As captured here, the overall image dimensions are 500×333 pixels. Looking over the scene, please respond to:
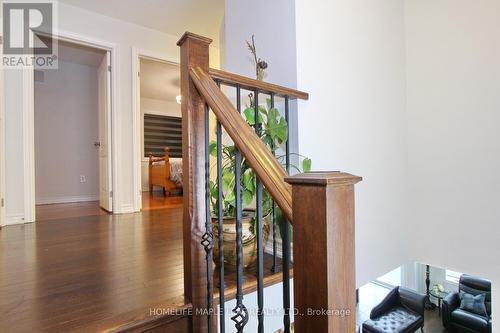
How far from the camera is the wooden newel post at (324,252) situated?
19.8 inches

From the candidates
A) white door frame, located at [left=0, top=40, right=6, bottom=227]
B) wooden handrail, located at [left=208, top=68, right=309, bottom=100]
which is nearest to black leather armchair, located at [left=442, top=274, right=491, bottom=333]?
wooden handrail, located at [left=208, top=68, right=309, bottom=100]

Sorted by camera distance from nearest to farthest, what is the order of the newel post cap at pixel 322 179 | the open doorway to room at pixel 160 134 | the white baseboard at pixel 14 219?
the newel post cap at pixel 322 179 < the white baseboard at pixel 14 219 < the open doorway to room at pixel 160 134

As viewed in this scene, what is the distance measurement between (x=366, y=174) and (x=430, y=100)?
1059mm

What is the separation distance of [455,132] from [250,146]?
2443 mm

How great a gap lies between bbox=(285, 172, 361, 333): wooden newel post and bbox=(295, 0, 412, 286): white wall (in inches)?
44.2

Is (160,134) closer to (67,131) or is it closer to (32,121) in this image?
(67,131)

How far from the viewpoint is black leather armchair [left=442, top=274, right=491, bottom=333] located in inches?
188

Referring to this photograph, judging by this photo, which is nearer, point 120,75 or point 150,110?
point 120,75

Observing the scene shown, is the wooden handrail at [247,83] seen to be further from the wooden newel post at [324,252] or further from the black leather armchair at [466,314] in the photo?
the black leather armchair at [466,314]

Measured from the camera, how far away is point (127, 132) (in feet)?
10.6

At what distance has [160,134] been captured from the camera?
6.62 metres

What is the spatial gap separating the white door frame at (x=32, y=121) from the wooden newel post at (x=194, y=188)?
253cm

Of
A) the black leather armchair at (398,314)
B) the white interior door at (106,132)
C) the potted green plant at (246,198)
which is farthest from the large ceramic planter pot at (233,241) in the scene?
the black leather armchair at (398,314)

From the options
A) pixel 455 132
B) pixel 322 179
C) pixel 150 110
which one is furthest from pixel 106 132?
pixel 455 132
